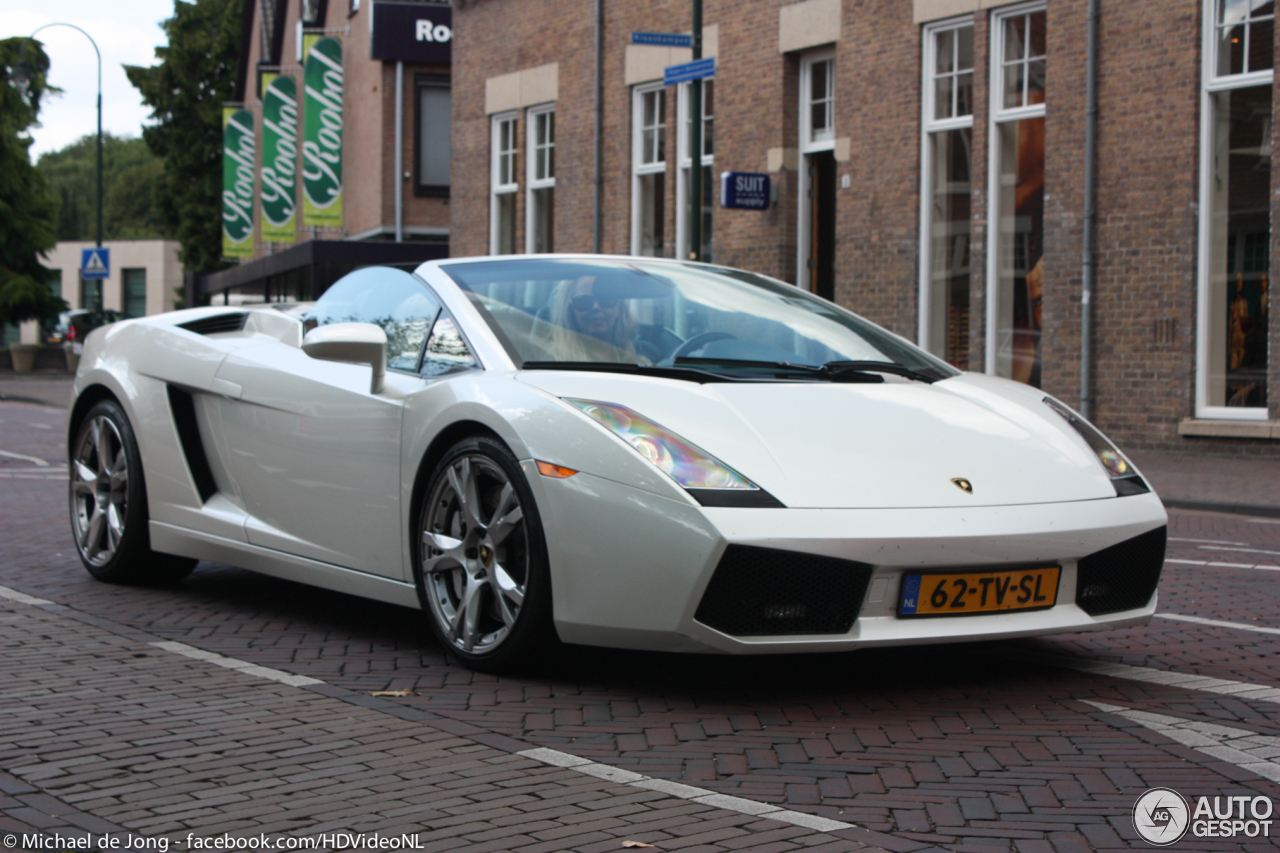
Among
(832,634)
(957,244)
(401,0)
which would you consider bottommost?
(832,634)

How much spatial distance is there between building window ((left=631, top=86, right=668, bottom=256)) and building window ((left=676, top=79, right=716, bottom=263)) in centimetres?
46

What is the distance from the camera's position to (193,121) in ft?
189

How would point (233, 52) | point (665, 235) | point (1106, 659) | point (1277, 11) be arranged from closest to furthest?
point (1106, 659) → point (1277, 11) → point (665, 235) → point (233, 52)

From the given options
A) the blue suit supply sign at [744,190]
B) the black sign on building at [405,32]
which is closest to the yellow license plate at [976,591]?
the blue suit supply sign at [744,190]

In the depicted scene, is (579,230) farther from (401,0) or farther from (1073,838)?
(1073,838)

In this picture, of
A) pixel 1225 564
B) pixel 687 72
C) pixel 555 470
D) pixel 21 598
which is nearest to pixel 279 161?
pixel 687 72

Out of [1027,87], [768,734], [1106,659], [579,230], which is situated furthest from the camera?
[579,230]

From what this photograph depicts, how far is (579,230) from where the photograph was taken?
2367 centimetres

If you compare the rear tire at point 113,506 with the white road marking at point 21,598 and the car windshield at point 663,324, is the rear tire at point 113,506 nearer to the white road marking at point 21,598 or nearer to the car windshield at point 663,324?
the white road marking at point 21,598

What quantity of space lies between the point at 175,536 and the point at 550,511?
2466 millimetres

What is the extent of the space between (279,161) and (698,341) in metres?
32.6

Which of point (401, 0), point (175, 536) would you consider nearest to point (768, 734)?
point (175, 536)
